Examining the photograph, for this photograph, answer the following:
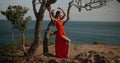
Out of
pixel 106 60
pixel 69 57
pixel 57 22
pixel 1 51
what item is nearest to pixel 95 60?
pixel 106 60

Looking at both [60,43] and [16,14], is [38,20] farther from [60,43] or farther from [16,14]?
[16,14]

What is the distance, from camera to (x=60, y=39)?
892cm

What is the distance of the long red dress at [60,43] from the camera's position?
885cm

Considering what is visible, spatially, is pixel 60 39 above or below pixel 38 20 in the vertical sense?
below

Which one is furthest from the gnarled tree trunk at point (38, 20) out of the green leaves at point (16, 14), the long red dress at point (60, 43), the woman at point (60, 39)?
the green leaves at point (16, 14)

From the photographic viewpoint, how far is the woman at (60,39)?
348 inches

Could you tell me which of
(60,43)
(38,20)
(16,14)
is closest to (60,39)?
(60,43)

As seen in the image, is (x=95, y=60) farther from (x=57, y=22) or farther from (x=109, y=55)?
(x=57, y=22)

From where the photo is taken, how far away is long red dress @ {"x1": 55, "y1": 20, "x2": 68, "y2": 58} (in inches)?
348

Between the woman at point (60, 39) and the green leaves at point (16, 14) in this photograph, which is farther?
the green leaves at point (16, 14)

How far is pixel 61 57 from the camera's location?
29.7ft

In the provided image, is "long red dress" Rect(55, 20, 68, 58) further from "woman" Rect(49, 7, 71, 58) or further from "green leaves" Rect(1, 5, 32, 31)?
"green leaves" Rect(1, 5, 32, 31)

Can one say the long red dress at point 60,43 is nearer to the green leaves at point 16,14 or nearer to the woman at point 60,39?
the woman at point 60,39

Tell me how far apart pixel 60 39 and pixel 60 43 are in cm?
12
